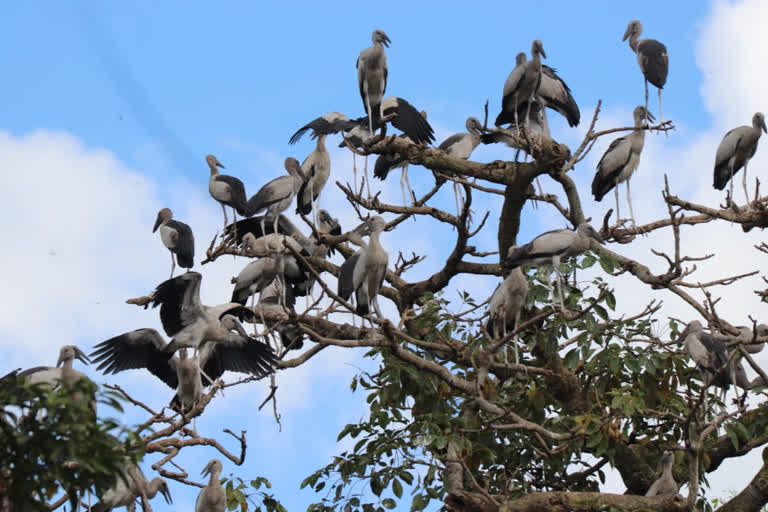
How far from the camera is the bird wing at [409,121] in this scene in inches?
395

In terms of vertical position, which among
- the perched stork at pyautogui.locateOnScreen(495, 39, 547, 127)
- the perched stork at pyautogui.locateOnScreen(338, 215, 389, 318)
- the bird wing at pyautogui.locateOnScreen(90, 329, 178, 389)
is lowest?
the perched stork at pyautogui.locateOnScreen(338, 215, 389, 318)

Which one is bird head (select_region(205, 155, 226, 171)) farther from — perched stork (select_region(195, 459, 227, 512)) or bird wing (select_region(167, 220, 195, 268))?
perched stork (select_region(195, 459, 227, 512))

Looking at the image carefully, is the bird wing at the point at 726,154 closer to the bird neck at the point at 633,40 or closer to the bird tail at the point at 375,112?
the bird neck at the point at 633,40

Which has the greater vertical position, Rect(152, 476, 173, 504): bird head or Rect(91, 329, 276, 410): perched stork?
Rect(91, 329, 276, 410): perched stork

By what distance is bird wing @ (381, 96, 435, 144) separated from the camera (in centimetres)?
1004

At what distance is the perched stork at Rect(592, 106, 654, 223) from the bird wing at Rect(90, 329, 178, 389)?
14.1 feet

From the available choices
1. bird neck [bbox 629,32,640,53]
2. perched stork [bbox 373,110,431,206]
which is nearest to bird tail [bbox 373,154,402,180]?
perched stork [bbox 373,110,431,206]

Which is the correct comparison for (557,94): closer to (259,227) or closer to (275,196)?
(275,196)

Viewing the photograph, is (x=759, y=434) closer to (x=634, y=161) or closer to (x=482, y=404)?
(x=482, y=404)

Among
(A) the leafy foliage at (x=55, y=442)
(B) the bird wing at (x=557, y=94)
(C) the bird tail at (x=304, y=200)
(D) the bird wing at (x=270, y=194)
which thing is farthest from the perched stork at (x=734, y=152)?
(A) the leafy foliage at (x=55, y=442)

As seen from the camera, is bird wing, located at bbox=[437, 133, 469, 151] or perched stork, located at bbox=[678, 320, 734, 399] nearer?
perched stork, located at bbox=[678, 320, 734, 399]

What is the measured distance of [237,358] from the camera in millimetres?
8656

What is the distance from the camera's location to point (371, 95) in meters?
10.2

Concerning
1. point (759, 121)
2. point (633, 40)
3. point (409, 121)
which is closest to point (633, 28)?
point (633, 40)
